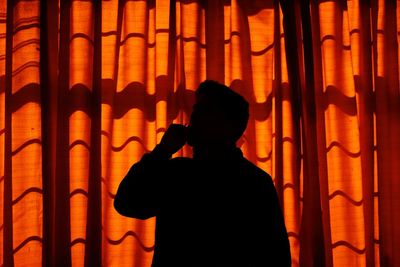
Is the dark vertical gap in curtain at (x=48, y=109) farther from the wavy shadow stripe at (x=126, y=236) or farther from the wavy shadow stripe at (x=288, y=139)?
the wavy shadow stripe at (x=288, y=139)

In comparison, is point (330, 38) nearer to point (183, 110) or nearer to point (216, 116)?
point (183, 110)

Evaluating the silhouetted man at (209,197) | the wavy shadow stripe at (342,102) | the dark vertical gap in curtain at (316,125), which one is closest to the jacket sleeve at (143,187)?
the silhouetted man at (209,197)

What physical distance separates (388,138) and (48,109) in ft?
4.64

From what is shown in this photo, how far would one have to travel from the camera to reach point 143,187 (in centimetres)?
96

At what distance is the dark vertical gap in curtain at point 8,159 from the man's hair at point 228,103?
0.99 m

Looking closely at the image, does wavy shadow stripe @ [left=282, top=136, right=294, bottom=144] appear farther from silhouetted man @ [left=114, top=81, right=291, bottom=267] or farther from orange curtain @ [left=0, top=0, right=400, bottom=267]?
silhouetted man @ [left=114, top=81, right=291, bottom=267]

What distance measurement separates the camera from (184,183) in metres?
1.01

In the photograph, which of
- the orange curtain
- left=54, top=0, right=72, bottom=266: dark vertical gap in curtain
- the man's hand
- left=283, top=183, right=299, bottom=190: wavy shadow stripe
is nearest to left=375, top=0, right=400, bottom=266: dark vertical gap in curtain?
the orange curtain

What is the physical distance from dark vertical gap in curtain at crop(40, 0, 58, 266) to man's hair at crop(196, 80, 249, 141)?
901 millimetres

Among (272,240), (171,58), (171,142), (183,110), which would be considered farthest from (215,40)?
(272,240)

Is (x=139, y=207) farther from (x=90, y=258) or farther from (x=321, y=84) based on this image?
(x=321, y=84)

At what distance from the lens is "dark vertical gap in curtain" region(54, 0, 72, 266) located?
163cm

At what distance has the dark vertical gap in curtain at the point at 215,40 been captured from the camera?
1.75m

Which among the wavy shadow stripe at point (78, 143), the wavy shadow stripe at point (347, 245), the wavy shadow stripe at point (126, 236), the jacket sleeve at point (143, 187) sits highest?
the wavy shadow stripe at point (78, 143)
